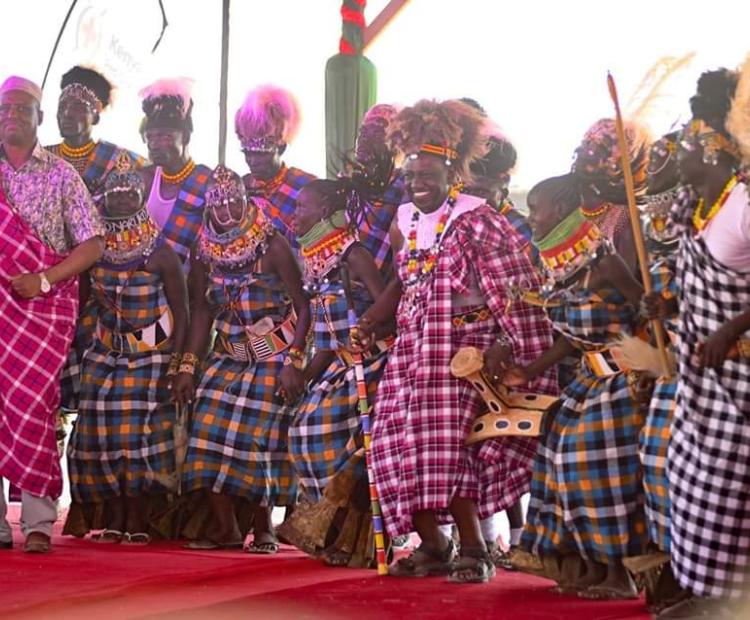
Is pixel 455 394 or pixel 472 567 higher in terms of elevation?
pixel 455 394

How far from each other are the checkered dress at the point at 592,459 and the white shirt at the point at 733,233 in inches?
33.8

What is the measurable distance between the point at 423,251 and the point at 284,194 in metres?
1.49

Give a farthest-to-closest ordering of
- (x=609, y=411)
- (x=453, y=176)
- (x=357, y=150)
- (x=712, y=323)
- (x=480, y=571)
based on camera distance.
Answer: (x=357, y=150) → (x=453, y=176) → (x=480, y=571) → (x=609, y=411) → (x=712, y=323)

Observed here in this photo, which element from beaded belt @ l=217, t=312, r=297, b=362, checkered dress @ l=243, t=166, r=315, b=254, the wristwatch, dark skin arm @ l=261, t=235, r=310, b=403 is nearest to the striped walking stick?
dark skin arm @ l=261, t=235, r=310, b=403

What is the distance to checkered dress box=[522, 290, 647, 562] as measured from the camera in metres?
5.69

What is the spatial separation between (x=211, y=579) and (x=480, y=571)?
45.0 inches

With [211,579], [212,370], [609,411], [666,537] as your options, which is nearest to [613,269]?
[609,411]

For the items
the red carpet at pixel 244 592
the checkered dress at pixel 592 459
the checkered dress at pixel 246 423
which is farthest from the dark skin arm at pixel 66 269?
the checkered dress at pixel 592 459

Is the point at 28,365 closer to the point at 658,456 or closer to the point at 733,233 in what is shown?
the point at 658,456

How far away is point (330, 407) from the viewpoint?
7121 millimetres

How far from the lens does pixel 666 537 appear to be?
212 inches

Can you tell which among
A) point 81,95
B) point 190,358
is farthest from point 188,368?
point 81,95

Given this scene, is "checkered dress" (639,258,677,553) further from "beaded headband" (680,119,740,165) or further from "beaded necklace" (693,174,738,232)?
"beaded headband" (680,119,740,165)

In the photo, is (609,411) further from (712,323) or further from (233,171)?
(233,171)
